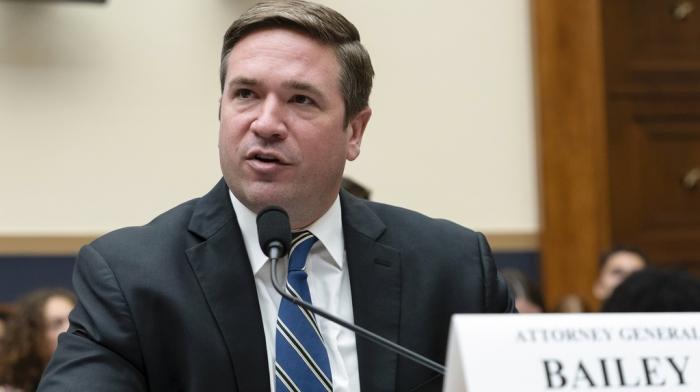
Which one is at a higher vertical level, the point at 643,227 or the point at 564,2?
the point at 564,2

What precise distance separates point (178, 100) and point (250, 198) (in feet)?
12.2

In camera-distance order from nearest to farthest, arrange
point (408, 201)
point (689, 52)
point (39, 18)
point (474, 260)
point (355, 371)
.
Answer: point (355, 371), point (474, 260), point (39, 18), point (408, 201), point (689, 52)

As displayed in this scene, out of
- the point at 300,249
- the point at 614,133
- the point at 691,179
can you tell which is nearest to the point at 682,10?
the point at 614,133

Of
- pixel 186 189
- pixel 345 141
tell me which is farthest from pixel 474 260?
pixel 186 189

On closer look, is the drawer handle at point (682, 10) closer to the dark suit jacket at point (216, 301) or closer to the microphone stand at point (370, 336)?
the dark suit jacket at point (216, 301)

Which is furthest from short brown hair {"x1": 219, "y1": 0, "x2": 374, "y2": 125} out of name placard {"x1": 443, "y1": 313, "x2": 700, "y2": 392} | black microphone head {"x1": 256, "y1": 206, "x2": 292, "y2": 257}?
name placard {"x1": 443, "y1": 313, "x2": 700, "y2": 392}

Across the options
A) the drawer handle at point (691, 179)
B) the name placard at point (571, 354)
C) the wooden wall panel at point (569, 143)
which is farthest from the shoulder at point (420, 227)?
the drawer handle at point (691, 179)

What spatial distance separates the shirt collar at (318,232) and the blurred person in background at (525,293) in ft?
9.64

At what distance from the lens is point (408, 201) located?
21.0 feet

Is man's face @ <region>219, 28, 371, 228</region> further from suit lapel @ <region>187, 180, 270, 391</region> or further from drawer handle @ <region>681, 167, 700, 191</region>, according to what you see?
drawer handle @ <region>681, 167, 700, 191</region>

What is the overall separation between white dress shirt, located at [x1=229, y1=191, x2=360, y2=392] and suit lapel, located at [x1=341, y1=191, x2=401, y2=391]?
28 mm

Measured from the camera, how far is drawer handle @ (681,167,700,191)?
Answer: 693 cm

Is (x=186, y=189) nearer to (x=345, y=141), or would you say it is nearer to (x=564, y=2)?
(x=564, y=2)

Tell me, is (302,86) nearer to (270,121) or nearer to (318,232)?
(270,121)
